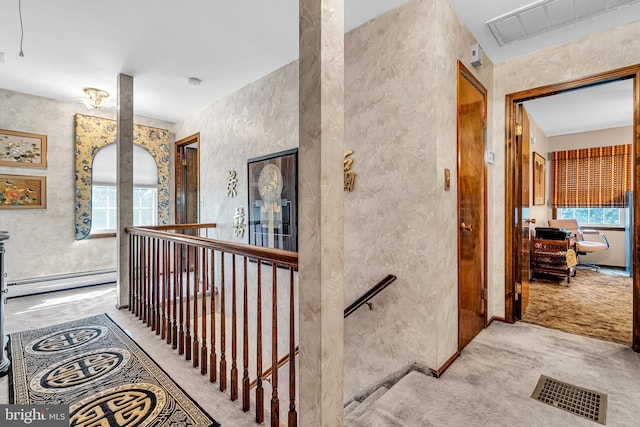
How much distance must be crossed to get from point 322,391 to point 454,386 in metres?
1.23

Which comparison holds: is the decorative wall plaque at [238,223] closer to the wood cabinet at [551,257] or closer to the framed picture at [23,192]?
the framed picture at [23,192]

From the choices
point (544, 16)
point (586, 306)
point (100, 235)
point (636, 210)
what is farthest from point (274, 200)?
point (586, 306)

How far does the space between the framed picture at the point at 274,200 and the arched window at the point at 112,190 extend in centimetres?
246

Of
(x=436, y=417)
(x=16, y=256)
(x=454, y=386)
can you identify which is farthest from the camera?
(x=16, y=256)

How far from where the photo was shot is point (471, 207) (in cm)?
260

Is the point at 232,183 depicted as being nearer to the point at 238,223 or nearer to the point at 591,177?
the point at 238,223

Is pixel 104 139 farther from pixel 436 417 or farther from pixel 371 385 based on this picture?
pixel 436 417

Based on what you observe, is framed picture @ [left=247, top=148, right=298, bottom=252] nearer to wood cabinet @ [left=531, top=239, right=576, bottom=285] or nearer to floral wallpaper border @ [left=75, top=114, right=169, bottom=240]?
floral wallpaper border @ [left=75, top=114, right=169, bottom=240]

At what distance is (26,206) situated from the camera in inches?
161

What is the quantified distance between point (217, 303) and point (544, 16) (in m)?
4.77

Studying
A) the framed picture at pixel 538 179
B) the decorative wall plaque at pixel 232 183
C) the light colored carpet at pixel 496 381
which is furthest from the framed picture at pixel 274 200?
the framed picture at pixel 538 179

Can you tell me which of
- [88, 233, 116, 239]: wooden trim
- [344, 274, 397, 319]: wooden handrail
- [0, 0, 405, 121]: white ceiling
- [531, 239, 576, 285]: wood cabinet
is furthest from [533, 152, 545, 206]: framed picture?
[88, 233, 116, 239]: wooden trim

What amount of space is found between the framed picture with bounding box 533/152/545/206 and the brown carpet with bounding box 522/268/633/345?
1.49 m

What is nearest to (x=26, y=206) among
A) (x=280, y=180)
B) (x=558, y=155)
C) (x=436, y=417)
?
(x=280, y=180)
